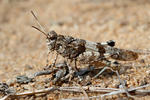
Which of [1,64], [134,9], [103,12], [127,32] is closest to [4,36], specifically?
[1,64]

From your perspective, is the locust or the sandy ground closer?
the locust

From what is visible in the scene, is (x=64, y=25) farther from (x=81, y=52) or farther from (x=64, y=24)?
(x=81, y=52)

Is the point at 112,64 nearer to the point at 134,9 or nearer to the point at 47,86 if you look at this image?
the point at 47,86

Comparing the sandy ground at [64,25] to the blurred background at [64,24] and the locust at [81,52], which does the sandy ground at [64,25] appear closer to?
the blurred background at [64,24]

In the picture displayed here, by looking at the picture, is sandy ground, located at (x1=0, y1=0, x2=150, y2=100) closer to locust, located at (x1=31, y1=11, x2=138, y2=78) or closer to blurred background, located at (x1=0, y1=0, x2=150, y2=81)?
blurred background, located at (x1=0, y1=0, x2=150, y2=81)

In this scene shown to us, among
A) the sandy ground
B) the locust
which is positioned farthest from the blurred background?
the locust

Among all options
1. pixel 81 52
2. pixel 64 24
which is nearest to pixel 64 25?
pixel 64 24
